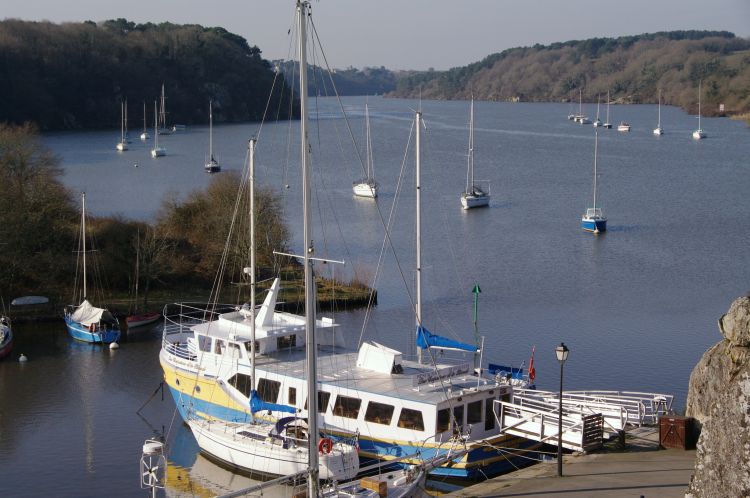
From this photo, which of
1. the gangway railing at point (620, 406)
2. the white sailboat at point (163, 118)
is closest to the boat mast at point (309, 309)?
the gangway railing at point (620, 406)

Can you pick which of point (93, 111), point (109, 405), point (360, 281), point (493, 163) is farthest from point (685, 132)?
point (109, 405)

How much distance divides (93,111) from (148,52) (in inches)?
927

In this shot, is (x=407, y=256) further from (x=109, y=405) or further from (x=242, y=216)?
(x=109, y=405)

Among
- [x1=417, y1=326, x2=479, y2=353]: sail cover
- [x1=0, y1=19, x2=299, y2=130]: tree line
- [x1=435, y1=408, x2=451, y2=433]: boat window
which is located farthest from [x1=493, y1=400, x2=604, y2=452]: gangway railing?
[x1=0, y1=19, x2=299, y2=130]: tree line

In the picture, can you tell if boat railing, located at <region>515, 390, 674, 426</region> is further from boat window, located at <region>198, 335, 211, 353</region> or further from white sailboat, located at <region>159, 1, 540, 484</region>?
boat window, located at <region>198, 335, 211, 353</region>

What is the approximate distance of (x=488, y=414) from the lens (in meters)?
24.2

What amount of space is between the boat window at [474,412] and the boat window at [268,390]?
16.9 ft

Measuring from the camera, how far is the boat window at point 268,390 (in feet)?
85.4

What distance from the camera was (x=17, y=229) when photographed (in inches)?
1698

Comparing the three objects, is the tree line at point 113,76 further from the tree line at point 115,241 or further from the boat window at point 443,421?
the boat window at point 443,421

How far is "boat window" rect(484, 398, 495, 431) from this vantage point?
24.1m

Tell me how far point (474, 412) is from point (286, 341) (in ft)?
20.0

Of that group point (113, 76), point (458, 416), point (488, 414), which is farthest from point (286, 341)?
point (113, 76)

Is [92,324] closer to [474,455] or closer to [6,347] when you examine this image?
[6,347]
